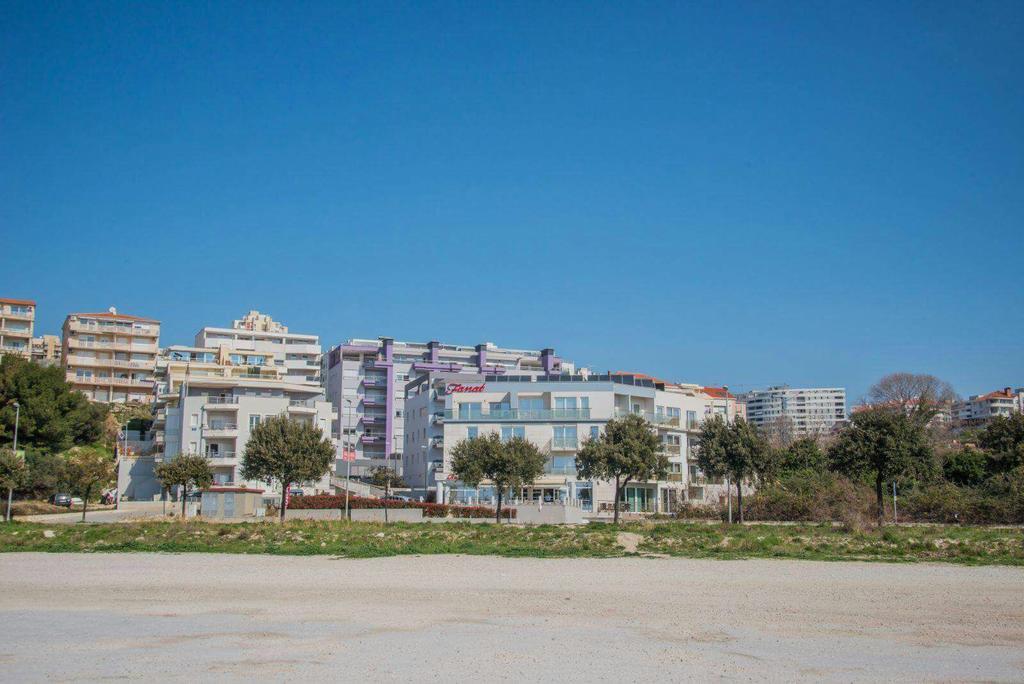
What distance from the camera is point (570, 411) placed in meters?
81.4

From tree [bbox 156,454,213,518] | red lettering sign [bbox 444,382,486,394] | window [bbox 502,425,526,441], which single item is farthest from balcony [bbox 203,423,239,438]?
window [bbox 502,425,526,441]

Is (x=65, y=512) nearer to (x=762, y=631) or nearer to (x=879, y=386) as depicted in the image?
(x=762, y=631)

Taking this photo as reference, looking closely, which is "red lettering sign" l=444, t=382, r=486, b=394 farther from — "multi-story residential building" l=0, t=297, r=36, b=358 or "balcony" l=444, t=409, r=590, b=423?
"multi-story residential building" l=0, t=297, r=36, b=358

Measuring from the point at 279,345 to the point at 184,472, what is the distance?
74692mm

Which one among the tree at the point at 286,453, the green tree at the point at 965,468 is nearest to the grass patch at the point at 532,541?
the tree at the point at 286,453

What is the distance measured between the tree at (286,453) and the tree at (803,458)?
38.9 meters

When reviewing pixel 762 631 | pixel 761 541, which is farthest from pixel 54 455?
pixel 762 631

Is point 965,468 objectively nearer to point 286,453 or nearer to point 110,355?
point 286,453

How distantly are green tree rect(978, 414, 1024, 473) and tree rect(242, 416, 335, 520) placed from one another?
40051 mm

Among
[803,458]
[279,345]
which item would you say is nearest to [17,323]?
[279,345]

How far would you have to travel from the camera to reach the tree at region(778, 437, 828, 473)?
76562 mm

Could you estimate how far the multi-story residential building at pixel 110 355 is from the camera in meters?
124

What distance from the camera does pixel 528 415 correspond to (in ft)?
267

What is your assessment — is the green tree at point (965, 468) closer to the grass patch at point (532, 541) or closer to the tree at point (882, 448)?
the tree at point (882, 448)
